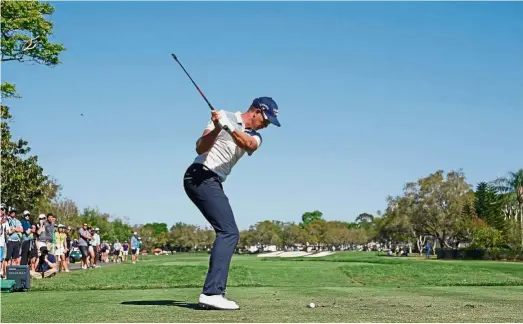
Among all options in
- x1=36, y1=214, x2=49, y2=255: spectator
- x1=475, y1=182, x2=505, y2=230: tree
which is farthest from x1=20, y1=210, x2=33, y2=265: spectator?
x1=475, y1=182, x2=505, y2=230: tree

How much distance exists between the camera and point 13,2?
31.8m

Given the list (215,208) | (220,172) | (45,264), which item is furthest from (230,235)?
(45,264)

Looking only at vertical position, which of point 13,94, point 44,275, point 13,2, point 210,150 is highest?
point 13,2

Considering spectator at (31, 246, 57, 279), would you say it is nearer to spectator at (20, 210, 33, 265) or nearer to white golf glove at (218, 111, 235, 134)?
spectator at (20, 210, 33, 265)

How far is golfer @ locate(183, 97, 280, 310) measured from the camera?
7.47 metres

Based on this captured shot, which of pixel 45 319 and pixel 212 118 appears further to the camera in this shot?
pixel 212 118

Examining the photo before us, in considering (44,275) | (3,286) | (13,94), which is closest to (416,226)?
(13,94)

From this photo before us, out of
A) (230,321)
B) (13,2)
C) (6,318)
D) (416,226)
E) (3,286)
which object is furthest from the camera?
(416,226)

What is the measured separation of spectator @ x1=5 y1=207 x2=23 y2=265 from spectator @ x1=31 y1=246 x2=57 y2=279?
909 mm

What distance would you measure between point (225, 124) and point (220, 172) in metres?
0.69

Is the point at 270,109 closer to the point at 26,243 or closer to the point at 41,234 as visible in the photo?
the point at 26,243

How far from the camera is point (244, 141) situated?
7324 millimetres

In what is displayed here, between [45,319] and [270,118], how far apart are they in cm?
316

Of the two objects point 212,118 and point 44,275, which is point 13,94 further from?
point 212,118
